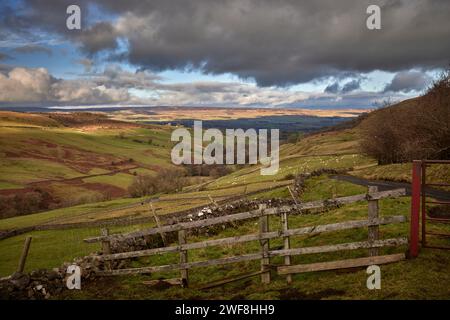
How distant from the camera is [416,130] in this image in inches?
1521

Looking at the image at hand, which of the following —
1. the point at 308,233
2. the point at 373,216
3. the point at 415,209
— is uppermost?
the point at 415,209

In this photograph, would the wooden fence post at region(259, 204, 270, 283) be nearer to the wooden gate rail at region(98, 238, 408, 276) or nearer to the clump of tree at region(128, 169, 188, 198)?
the wooden gate rail at region(98, 238, 408, 276)

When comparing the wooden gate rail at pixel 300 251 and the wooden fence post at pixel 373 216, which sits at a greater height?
the wooden fence post at pixel 373 216

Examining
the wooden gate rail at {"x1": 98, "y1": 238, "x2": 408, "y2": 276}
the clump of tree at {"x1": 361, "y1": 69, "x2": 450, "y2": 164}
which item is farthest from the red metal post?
the clump of tree at {"x1": 361, "y1": 69, "x2": 450, "y2": 164}

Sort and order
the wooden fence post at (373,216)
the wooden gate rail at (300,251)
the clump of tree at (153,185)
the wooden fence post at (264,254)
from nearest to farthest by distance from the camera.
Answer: the wooden fence post at (373,216)
the wooden gate rail at (300,251)
the wooden fence post at (264,254)
the clump of tree at (153,185)

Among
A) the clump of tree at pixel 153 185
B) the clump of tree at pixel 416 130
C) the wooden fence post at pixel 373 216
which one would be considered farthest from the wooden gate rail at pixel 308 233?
A: the clump of tree at pixel 153 185

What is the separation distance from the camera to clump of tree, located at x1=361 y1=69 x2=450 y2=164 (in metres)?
35.6

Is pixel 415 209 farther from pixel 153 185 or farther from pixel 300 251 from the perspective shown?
pixel 153 185

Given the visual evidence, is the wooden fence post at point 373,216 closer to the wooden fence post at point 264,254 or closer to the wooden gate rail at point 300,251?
the wooden gate rail at point 300,251

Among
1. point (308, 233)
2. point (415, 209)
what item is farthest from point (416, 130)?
point (308, 233)

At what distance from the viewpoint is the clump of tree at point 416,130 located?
35625mm

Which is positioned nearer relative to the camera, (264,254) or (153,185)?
(264,254)
